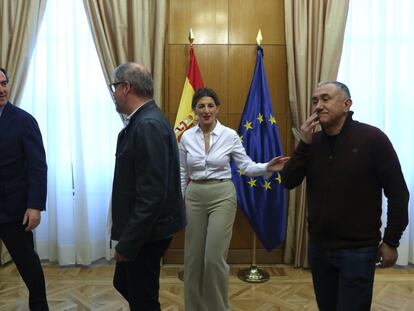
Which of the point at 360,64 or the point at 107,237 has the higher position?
the point at 360,64

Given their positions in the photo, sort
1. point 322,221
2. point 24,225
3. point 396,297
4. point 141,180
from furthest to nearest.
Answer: point 396,297
point 24,225
point 322,221
point 141,180

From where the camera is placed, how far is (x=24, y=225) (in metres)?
2.19

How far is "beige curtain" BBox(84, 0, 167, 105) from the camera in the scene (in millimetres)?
3514

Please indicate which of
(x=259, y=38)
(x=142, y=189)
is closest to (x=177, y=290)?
(x=142, y=189)

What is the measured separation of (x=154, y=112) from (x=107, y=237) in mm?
2423

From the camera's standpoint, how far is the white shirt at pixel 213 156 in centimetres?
265

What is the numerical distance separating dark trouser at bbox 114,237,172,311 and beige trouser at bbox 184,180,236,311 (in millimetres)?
789

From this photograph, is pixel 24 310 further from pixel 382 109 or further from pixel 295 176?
pixel 382 109

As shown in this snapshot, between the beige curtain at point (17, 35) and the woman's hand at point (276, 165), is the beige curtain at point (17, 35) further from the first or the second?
the woman's hand at point (276, 165)

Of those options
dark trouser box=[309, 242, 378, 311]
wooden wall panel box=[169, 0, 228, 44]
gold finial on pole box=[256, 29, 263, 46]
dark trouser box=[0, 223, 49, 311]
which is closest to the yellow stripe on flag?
wooden wall panel box=[169, 0, 228, 44]

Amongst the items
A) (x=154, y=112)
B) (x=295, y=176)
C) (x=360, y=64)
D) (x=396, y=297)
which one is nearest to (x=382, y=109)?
(x=360, y=64)

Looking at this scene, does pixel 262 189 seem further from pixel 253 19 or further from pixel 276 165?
pixel 253 19

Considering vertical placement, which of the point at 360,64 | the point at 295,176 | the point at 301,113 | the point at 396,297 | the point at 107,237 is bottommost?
the point at 396,297

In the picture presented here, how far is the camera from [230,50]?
12.0ft
